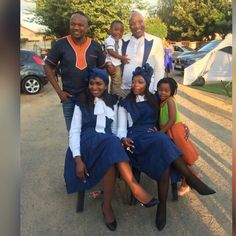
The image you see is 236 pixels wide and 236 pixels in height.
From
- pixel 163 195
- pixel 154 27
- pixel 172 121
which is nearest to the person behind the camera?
pixel 163 195

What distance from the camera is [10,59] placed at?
0.85 metres

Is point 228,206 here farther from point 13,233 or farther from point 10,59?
point 10,59

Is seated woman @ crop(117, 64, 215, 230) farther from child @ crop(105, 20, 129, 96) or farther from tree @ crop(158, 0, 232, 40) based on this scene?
tree @ crop(158, 0, 232, 40)

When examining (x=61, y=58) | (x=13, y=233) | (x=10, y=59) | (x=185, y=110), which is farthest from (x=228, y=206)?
(x=185, y=110)

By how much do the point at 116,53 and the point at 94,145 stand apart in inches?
41.2

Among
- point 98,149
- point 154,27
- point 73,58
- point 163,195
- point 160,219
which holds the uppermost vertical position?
point 154,27

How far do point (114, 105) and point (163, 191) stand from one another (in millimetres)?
807

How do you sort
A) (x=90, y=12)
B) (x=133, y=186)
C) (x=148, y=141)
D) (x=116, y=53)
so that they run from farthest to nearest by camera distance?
(x=90, y=12)
(x=116, y=53)
(x=148, y=141)
(x=133, y=186)

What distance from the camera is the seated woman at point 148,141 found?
8.48 ft

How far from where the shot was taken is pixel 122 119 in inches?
114

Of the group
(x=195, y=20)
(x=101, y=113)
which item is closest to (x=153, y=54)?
(x=101, y=113)

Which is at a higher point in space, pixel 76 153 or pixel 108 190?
pixel 76 153

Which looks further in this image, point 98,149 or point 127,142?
point 127,142

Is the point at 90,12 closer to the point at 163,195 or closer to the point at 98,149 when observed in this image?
the point at 98,149
